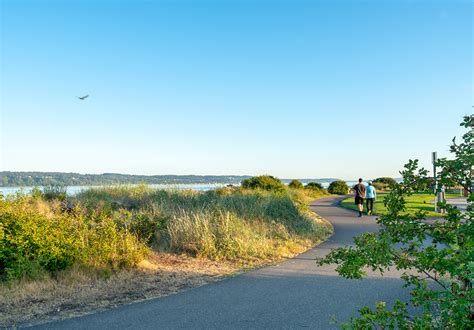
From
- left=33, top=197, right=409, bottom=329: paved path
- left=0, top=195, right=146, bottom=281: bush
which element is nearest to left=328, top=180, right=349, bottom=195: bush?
left=33, top=197, right=409, bottom=329: paved path

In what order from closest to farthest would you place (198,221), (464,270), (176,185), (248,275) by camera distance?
(464,270) → (248,275) → (198,221) → (176,185)

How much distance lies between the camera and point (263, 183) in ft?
89.0

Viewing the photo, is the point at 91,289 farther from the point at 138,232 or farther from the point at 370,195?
the point at 370,195

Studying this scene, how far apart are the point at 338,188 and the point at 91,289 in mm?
44586

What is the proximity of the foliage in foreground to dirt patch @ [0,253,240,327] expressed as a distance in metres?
0.39

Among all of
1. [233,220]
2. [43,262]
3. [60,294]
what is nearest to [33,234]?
[43,262]

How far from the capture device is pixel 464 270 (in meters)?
2.03

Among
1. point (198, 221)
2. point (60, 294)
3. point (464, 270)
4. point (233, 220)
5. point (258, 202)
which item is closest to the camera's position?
point (464, 270)

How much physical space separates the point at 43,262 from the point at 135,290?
1.95m

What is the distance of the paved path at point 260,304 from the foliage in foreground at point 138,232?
Answer: 85.1 inches

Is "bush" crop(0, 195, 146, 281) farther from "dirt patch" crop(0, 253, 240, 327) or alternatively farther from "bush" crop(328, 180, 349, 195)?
"bush" crop(328, 180, 349, 195)

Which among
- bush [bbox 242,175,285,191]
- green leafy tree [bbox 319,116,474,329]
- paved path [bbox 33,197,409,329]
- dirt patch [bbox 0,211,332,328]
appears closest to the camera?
green leafy tree [bbox 319,116,474,329]

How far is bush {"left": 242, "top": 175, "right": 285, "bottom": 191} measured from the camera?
87.0 feet

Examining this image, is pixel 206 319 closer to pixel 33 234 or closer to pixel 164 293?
pixel 164 293
